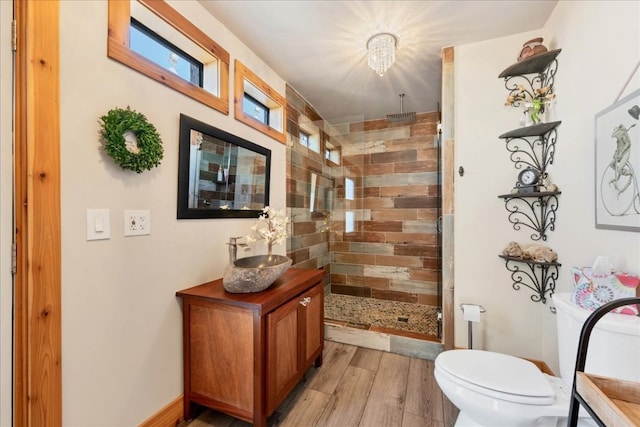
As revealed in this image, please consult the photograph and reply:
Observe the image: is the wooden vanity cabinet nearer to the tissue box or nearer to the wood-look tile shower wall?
the tissue box

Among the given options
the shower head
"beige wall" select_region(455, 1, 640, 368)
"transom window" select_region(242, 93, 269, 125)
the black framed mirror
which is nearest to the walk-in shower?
the shower head

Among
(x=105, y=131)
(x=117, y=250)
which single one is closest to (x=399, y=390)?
(x=117, y=250)

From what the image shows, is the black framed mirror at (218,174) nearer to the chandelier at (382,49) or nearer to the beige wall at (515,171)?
the chandelier at (382,49)

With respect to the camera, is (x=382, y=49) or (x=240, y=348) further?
(x=382, y=49)

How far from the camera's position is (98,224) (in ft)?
3.67

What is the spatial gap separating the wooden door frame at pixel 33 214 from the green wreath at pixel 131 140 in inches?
6.8

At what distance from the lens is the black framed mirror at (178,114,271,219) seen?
1505 mm

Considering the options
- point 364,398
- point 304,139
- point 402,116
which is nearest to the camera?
point 364,398

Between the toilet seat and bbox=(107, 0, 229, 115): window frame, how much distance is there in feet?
6.47

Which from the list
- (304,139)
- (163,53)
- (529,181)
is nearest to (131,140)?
(163,53)

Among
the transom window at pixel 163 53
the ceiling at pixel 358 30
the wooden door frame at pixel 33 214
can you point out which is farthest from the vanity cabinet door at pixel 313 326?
the ceiling at pixel 358 30

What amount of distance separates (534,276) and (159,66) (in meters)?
2.62

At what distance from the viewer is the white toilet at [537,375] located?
929mm

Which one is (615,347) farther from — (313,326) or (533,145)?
(313,326)
